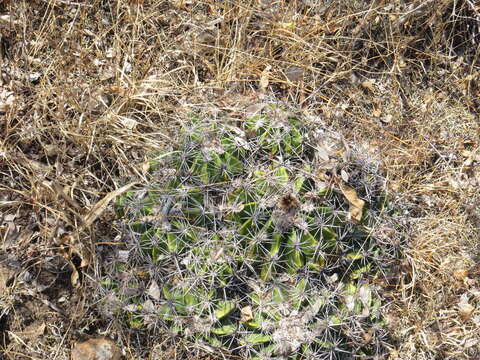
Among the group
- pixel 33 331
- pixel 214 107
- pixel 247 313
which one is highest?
pixel 214 107

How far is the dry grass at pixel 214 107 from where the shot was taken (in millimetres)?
3648

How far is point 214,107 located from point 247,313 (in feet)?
5.04

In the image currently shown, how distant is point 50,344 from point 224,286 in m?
1.43

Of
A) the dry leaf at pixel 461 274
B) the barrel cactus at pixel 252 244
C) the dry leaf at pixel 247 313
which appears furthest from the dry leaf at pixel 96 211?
the dry leaf at pixel 461 274

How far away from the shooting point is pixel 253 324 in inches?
123

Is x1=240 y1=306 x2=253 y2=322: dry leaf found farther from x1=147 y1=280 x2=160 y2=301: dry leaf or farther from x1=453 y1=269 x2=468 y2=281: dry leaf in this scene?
x1=453 y1=269 x2=468 y2=281: dry leaf

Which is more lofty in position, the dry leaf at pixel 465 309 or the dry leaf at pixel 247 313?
the dry leaf at pixel 247 313

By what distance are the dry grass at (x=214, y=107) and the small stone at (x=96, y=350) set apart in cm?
8

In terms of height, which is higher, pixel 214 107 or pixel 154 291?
pixel 214 107

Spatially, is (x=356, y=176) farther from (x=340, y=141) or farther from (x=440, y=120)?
(x=440, y=120)

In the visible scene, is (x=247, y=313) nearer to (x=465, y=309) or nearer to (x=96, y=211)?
(x=96, y=211)

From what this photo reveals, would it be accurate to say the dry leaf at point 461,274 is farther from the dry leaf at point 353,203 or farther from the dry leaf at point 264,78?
the dry leaf at point 264,78

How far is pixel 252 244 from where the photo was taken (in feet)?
10.0

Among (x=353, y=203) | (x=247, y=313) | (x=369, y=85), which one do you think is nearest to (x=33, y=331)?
(x=247, y=313)
